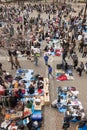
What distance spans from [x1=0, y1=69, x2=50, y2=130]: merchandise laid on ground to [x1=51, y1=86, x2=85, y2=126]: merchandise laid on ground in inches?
31.9

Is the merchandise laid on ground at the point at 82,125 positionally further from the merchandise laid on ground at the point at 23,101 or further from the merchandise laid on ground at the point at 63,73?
the merchandise laid on ground at the point at 63,73

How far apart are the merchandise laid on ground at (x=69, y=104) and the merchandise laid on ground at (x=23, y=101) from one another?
0.81 meters

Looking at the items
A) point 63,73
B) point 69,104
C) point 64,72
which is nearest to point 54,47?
point 64,72

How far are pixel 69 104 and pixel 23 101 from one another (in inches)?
116

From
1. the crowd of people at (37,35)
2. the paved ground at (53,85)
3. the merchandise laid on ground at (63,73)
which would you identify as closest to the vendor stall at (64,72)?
the merchandise laid on ground at (63,73)

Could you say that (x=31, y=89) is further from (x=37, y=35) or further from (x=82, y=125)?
(x=37, y=35)

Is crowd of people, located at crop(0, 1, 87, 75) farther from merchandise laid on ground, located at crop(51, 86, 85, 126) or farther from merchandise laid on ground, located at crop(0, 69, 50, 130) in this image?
merchandise laid on ground, located at crop(51, 86, 85, 126)

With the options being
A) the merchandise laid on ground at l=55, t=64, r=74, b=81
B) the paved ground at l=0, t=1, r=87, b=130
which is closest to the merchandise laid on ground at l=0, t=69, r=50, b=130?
the paved ground at l=0, t=1, r=87, b=130

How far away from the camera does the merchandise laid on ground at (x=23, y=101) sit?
1593 cm

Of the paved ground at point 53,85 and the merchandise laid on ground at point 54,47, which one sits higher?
the merchandise laid on ground at point 54,47

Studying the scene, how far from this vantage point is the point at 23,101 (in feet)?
58.3

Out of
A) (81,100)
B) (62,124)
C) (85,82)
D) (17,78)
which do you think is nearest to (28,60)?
(17,78)

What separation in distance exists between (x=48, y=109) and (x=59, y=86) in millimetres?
3266

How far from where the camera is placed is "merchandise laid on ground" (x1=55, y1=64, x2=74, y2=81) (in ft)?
71.0
